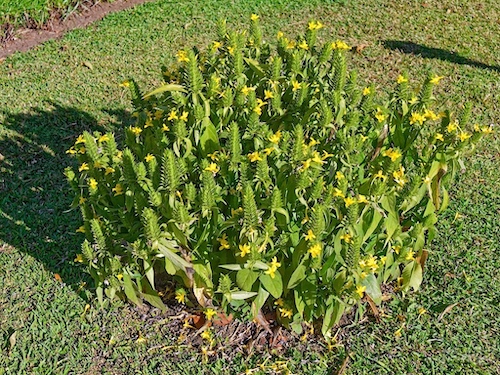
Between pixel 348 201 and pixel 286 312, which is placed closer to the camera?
pixel 348 201

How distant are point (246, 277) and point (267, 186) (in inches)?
15.3

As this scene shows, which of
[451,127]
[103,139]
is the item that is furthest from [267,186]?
[451,127]

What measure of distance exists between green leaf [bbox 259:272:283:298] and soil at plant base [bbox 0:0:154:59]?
11.8 ft

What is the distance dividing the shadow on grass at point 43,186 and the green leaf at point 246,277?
1024 millimetres

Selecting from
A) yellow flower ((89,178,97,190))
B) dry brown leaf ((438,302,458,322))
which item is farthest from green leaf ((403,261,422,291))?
yellow flower ((89,178,97,190))

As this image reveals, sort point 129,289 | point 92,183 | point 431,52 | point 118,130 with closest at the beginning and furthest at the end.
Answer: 1. point 92,183
2. point 129,289
3. point 118,130
4. point 431,52

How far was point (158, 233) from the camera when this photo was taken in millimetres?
2262

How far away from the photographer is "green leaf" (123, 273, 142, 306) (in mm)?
2609

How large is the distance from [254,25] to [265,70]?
0.83 feet

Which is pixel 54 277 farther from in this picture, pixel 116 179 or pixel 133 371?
pixel 116 179

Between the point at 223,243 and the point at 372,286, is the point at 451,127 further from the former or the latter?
the point at 223,243

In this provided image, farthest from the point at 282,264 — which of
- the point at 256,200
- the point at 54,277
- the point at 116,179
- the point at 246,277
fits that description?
the point at 54,277

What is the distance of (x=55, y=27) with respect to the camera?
5395 millimetres

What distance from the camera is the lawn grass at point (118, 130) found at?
2.74 metres
